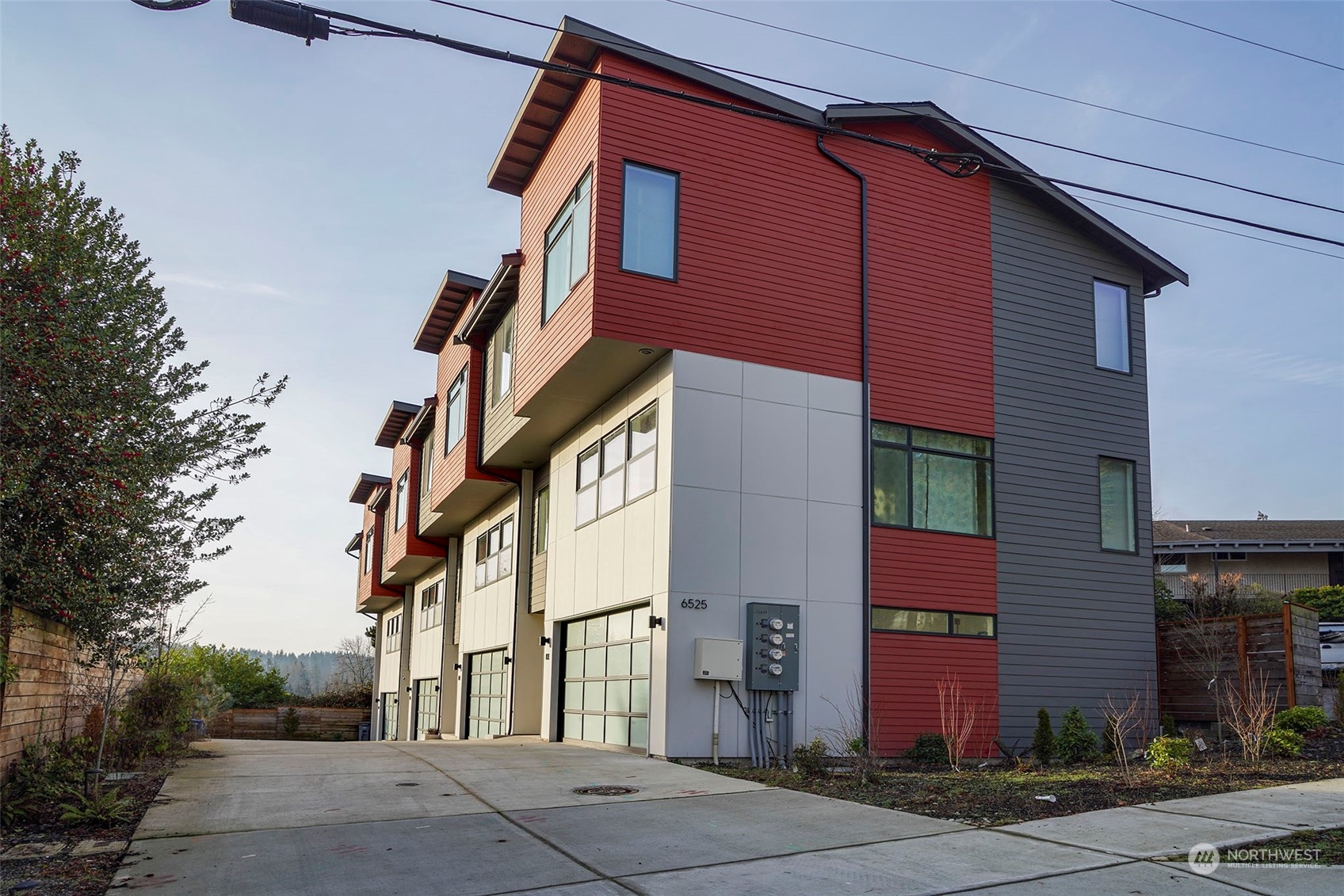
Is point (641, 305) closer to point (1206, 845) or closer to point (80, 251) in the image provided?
point (80, 251)

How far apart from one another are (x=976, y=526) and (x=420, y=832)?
11.3m

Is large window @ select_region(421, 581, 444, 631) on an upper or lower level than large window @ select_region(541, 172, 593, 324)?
lower

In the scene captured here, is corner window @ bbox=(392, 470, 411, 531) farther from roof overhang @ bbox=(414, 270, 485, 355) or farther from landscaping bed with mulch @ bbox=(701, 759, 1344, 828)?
landscaping bed with mulch @ bbox=(701, 759, 1344, 828)

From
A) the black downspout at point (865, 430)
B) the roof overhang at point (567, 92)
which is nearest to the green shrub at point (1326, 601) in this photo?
the black downspout at point (865, 430)

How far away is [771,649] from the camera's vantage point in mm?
15188

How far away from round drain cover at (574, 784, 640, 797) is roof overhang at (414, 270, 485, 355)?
49.5ft

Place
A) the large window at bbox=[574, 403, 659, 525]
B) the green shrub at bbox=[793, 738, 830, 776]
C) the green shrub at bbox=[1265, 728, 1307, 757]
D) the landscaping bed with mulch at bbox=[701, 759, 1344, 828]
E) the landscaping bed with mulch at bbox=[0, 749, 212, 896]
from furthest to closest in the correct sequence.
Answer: the large window at bbox=[574, 403, 659, 525] → the green shrub at bbox=[1265, 728, 1307, 757] → the green shrub at bbox=[793, 738, 830, 776] → the landscaping bed with mulch at bbox=[701, 759, 1344, 828] → the landscaping bed with mulch at bbox=[0, 749, 212, 896]

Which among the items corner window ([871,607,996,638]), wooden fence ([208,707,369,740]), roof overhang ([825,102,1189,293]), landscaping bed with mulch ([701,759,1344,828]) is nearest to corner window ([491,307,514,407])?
roof overhang ([825,102,1189,293])

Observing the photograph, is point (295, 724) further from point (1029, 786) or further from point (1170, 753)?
point (1170, 753)

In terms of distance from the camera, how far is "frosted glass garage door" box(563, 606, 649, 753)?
15.9 metres

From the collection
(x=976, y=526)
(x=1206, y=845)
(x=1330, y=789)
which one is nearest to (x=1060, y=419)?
(x=976, y=526)

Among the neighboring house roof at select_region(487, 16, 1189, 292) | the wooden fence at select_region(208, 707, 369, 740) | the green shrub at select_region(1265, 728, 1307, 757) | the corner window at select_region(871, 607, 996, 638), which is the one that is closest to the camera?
the green shrub at select_region(1265, 728, 1307, 757)

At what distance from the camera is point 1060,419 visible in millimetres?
18766

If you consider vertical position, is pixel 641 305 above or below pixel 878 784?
above
